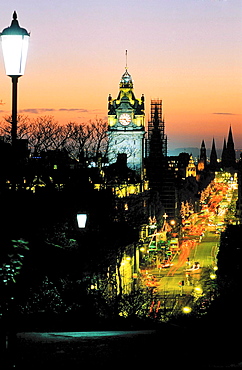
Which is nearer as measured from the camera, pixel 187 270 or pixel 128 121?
pixel 187 270

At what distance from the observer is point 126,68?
119 meters

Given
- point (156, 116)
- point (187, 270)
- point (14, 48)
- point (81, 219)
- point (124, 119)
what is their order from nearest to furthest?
point (14, 48) → point (81, 219) → point (187, 270) → point (124, 119) → point (156, 116)

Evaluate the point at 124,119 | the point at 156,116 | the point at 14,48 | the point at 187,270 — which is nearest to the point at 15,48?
the point at 14,48

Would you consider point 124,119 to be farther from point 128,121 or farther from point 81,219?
point 81,219

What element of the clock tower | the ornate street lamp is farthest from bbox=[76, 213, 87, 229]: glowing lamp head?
the clock tower

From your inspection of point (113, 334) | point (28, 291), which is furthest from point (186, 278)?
point (113, 334)

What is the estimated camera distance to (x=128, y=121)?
114 m

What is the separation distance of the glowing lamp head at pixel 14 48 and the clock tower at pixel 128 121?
335 feet

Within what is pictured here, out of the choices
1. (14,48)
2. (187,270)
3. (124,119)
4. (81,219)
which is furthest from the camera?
(124,119)

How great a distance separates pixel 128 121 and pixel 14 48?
104801 mm

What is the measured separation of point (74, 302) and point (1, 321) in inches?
340

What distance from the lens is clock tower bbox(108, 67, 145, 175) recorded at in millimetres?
112438

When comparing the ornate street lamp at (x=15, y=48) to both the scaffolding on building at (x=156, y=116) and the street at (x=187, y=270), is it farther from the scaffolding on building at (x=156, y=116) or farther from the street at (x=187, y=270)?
the scaffolding on building at (x=156, y=116)

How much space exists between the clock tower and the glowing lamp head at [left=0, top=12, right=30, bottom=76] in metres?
102
